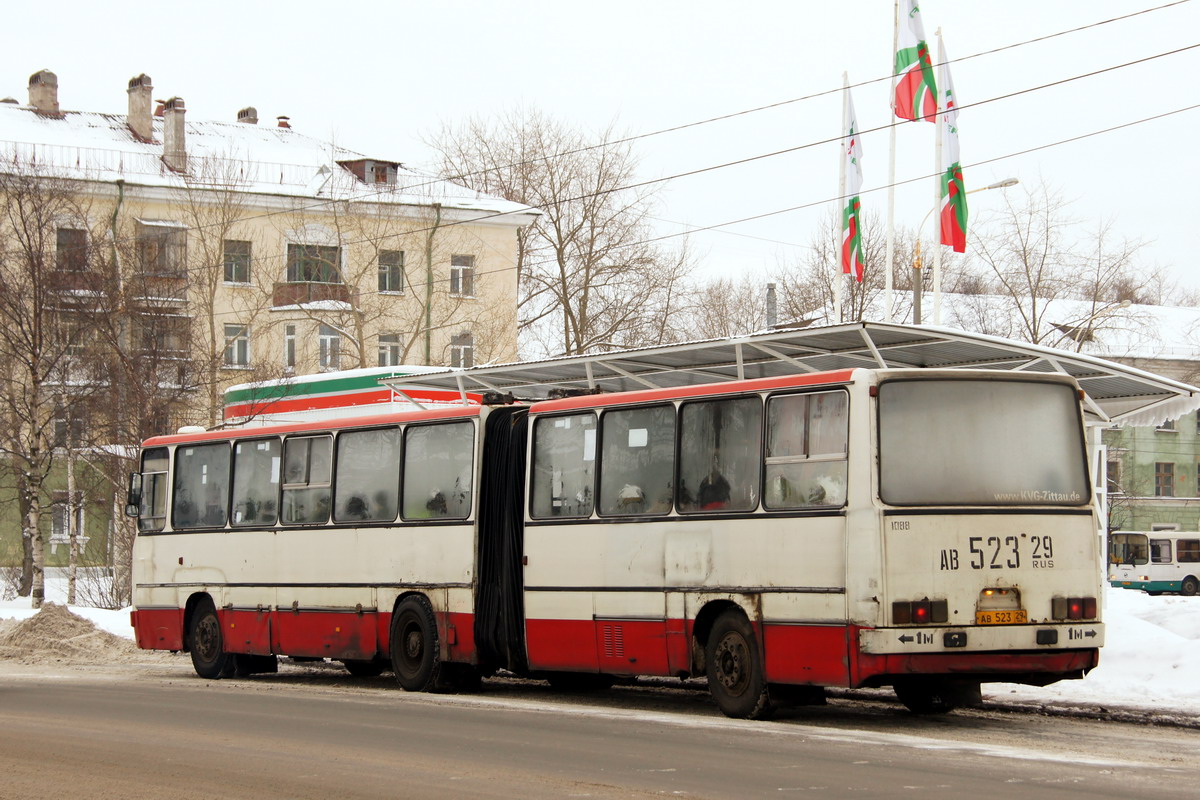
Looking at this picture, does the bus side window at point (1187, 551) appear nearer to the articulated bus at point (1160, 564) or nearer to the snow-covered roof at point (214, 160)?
the articulated bus at point (1160, 564)

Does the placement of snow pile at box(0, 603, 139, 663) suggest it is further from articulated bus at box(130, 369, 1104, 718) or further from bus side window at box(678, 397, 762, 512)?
bus side window at box(678, 397, 762, 512)

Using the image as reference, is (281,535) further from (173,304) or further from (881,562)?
(173,304)

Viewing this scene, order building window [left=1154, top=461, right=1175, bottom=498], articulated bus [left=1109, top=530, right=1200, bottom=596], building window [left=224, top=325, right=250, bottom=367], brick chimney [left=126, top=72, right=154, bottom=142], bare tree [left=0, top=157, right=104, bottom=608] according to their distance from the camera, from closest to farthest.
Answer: bare tree [left=0, top=157, right=104, bottom=608] < building window [left=224, top=325, right=250, bottom=367] < brick chimney [left=126, top=72, right=154, bottom=142] < articulated bus [left=1109, top=530, right=1200, bottom=596] < building window [left=1154, top=461, right=1175, bottom=498]

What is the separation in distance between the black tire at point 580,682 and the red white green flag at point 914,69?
55.5ft

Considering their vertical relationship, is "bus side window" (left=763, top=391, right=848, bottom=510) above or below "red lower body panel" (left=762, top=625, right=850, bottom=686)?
above

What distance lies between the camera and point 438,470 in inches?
690

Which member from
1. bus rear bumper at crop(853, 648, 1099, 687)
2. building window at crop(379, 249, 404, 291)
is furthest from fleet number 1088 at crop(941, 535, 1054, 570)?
building window at crop(379, 249, 404, 291)

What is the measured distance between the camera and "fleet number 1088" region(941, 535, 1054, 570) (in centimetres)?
1280

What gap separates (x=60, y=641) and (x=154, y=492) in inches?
148

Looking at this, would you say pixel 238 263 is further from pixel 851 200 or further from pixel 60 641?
pixel 60 641

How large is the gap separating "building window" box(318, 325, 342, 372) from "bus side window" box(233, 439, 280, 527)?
32415 mm

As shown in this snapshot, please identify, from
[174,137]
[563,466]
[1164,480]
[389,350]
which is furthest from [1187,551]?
[563,466]

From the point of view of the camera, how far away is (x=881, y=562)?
1253 cm

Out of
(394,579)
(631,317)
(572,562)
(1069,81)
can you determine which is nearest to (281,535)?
(394,579)
